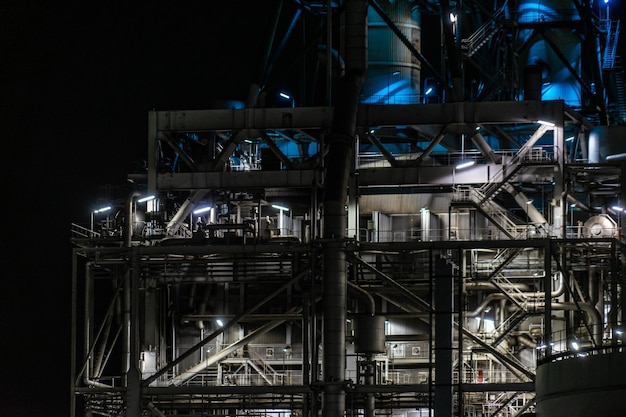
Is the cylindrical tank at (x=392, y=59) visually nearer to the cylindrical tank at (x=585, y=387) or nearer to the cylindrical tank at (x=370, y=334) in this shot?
the cylindrical tank at (x=370, y=334)

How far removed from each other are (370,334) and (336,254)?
14.1 ft

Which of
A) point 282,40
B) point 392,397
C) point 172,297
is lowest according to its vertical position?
point 392,397

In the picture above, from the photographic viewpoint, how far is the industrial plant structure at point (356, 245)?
69250 millimetres

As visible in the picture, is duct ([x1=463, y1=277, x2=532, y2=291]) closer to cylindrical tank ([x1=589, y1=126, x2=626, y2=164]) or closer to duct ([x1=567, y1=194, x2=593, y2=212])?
duct ([x1=567, y1=194, x2=593, y2=212])

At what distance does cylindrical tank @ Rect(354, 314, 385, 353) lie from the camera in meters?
69.8

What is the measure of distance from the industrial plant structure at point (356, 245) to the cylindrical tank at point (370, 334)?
0.10 metres

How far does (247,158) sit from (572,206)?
16415mm

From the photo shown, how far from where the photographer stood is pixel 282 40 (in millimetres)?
78125

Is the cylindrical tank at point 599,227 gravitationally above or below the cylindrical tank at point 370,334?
above

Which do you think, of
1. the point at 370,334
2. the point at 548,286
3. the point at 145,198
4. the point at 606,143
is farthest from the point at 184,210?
the point at 606,143

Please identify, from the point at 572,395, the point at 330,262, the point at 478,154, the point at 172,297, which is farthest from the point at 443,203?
the point at 572,395

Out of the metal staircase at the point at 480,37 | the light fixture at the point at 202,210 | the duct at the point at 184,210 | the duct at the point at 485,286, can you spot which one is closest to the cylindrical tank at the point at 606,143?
the duct at the point at 485,286

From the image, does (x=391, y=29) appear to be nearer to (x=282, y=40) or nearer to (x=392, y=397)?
(x=282, y=40)

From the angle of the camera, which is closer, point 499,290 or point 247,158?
point 499,290
